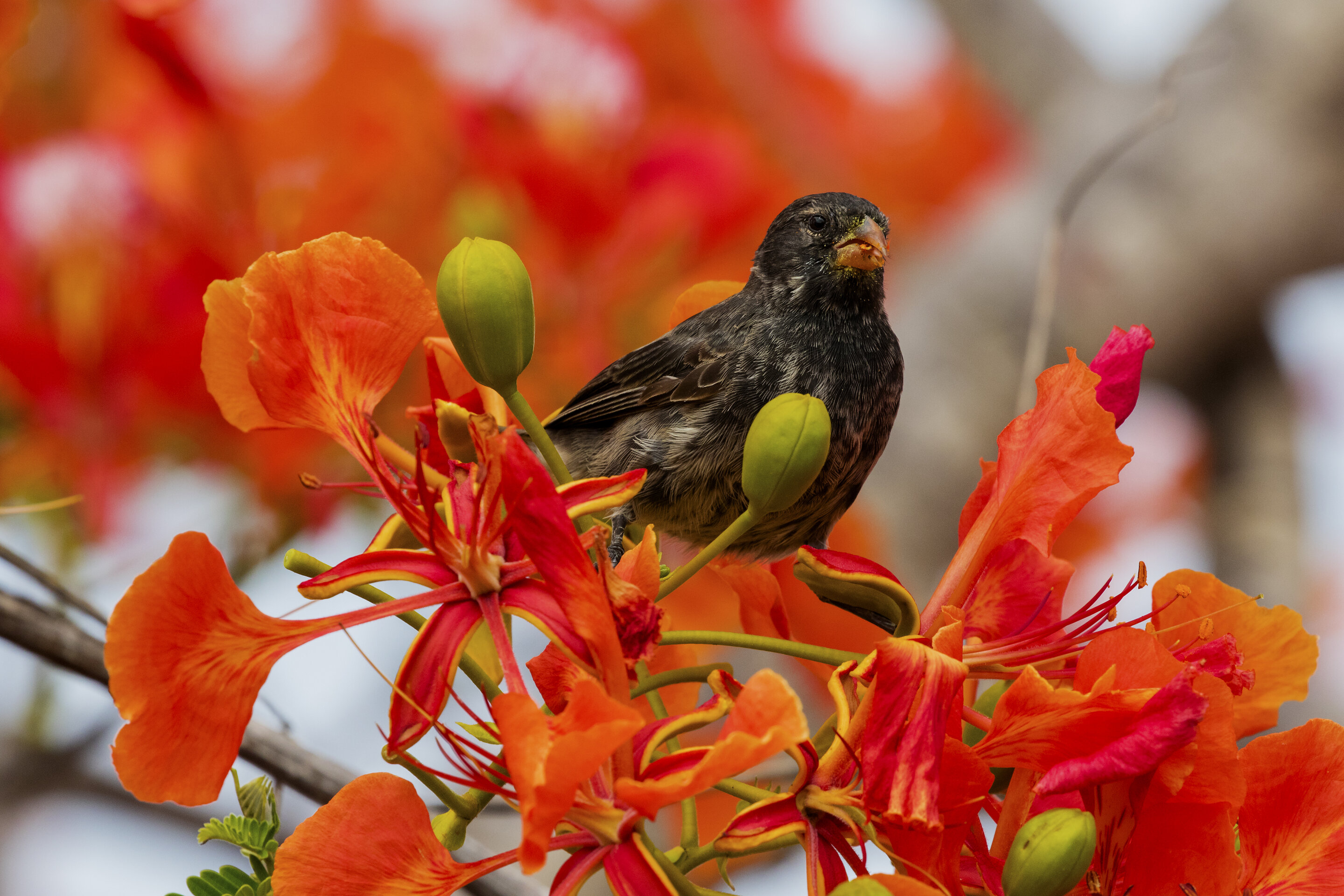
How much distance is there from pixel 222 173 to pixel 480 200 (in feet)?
2.37

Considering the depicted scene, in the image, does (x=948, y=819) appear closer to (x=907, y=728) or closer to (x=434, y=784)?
(x=907, y=728)

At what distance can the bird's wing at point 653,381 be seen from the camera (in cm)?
197

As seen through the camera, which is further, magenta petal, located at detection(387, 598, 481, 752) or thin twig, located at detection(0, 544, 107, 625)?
thin twig, located at detection(0, 544, 107, 625)

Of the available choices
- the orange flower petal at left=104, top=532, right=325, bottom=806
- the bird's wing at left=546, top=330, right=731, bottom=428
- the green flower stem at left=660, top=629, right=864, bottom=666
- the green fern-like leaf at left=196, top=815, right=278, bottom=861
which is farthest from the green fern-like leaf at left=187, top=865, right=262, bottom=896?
the bird's wing at left=546, top=330, right=731, bottom=428

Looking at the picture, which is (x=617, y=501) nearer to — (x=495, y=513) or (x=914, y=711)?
(x=495, y=513)

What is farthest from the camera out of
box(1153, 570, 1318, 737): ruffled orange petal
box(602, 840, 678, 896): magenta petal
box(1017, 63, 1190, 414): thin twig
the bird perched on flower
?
box(1017, 63, 1190, 414): thin twig

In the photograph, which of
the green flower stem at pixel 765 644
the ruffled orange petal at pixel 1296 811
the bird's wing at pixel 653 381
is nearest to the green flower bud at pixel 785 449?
the green flower stem at pixel 765 644

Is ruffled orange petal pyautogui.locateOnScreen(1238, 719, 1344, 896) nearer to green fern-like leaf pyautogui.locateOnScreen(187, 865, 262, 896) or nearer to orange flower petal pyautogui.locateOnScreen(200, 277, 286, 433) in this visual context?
green fern-like leaf pyautogui.locateOnScreen(187, 865, 262, 896)

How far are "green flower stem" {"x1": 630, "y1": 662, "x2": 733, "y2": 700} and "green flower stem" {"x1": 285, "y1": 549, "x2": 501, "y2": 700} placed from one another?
0.46 feet

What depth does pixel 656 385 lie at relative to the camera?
2.03 metres

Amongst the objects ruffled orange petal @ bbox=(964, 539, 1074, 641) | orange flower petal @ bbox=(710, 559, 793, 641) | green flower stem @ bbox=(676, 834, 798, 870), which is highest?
orange flower petal @ bbox=(710, 559, 793, 641)

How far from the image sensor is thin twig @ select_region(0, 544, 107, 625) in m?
1.43

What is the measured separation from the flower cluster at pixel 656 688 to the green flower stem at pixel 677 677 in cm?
3

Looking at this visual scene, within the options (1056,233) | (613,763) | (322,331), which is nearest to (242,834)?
(613,763)
